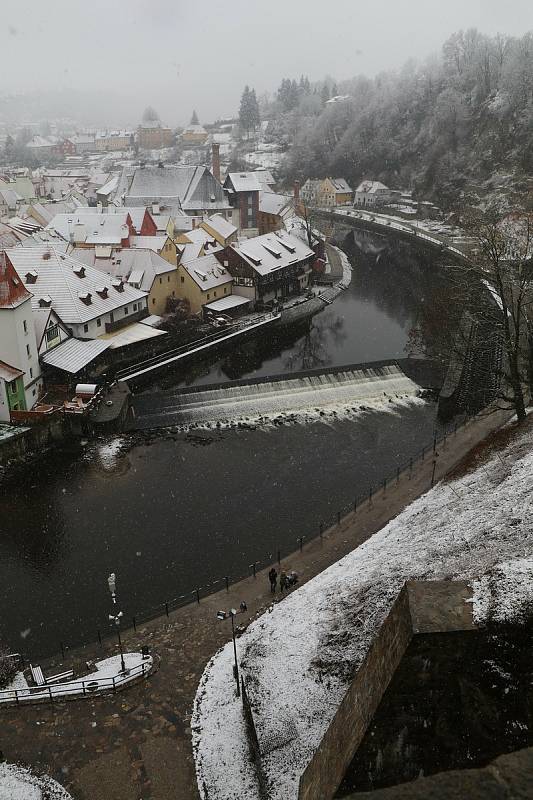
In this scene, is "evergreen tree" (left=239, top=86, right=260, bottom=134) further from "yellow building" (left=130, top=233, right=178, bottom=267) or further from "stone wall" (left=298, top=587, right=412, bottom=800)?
"stone wall" (left=298, top=587, right=412, bottom=800)

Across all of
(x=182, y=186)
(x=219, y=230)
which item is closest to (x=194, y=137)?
(x=182, y=186)

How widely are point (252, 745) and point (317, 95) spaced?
627 ft

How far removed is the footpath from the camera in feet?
43.5

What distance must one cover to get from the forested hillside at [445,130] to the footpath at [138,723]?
8273cm

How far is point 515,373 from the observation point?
2605 centimetres

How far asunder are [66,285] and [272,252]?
842 inches

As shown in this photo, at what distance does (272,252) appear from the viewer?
5619cm

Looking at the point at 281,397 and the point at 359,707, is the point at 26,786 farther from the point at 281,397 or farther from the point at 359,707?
the point at 281,397

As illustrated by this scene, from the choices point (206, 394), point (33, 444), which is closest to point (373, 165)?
point (206, 394)

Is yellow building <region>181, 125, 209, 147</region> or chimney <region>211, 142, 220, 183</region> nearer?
chimney <region>211, 142, 220, 183</region>

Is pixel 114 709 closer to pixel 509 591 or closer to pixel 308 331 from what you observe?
pixel 509 591

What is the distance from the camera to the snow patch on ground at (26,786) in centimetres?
1286

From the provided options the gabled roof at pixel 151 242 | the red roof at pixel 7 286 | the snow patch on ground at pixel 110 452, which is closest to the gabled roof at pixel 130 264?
the gabled roof at pixel 151 242

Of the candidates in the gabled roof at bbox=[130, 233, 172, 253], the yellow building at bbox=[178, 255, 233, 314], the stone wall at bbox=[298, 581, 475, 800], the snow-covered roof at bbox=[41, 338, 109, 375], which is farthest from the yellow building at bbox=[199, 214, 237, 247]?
the stone wall at bbox=[298, 581, 475, 800]
